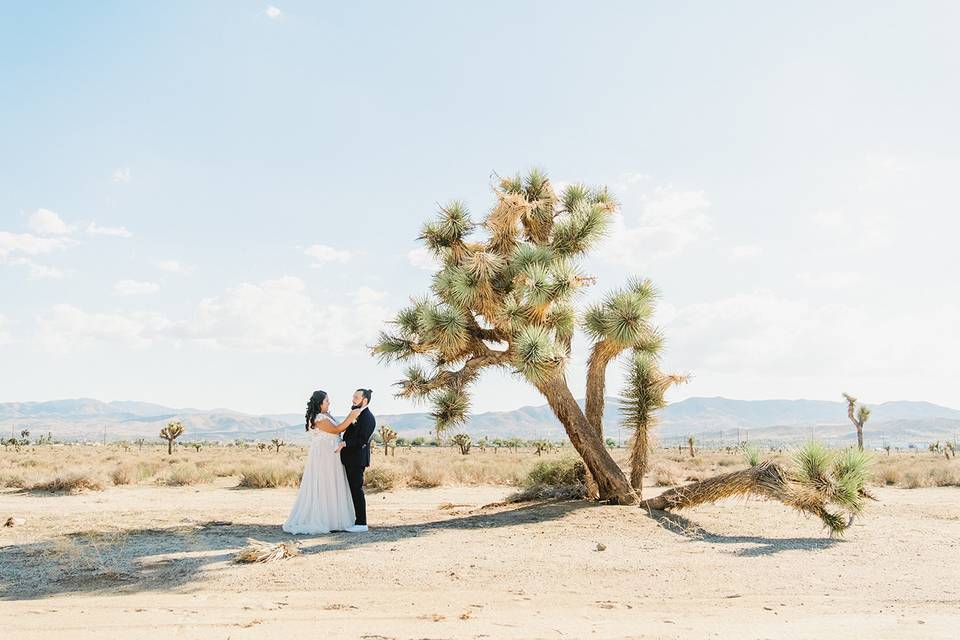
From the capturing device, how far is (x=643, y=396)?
11445 mm

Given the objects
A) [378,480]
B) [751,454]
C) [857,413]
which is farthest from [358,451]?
[857,413]

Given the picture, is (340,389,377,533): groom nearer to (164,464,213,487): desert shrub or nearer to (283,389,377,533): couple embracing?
Answer: (283,389,377,533): couple embracing

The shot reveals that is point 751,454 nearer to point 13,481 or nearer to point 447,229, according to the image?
point 447,229

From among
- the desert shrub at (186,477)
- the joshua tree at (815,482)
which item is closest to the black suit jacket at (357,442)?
the joshua tree at (815,482)

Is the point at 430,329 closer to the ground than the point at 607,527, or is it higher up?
higher up

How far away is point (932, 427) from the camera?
166500 mm

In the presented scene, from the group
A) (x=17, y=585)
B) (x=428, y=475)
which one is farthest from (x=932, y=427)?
(x=17, y=585)

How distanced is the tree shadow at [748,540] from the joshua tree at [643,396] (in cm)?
145

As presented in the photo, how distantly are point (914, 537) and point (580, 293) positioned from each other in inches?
219

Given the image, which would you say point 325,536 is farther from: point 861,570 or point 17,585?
point 861,570

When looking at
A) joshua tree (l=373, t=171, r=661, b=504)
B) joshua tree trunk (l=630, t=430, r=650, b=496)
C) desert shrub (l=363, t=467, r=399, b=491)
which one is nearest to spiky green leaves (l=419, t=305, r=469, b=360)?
joshua tree (l=373, t=171, r=661, b=504)

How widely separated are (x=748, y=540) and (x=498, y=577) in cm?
384

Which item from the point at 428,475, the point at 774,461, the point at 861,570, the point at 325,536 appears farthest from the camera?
the point at 428,475

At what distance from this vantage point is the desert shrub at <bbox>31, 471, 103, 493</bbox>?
16516 mm
